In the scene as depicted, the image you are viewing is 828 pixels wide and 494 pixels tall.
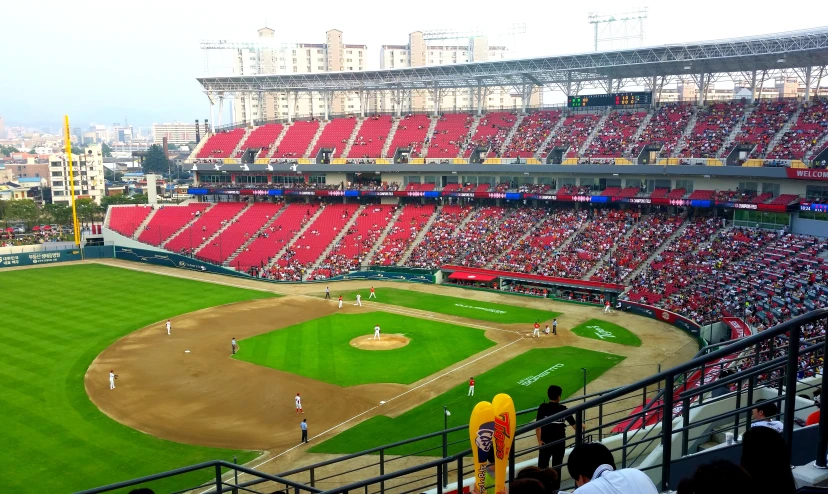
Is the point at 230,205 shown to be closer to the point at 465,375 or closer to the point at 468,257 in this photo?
the point at 468,257

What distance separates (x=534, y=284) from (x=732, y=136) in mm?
23379

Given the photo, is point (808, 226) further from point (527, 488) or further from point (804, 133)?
point (527, 488)

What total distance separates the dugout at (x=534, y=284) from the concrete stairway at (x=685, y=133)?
1689cm

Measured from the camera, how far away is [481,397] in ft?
99.6

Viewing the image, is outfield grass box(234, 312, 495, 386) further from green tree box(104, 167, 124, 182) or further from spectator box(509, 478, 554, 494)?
green tree box(104, 167, 124, 182)

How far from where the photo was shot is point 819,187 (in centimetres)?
4938

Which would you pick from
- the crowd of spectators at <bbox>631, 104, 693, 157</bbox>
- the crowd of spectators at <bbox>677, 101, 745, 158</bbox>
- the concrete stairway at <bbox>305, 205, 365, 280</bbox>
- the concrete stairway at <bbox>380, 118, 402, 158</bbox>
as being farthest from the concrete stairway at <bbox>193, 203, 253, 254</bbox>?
the crowd of spectators at <bbox>677, 101, 745, 158</bbox>

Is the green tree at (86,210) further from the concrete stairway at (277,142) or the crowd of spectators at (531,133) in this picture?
the crowd of spectators at (531,133)

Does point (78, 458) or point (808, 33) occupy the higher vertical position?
point (808, 33)

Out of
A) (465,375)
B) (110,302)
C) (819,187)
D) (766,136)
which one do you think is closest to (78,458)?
(465,375)

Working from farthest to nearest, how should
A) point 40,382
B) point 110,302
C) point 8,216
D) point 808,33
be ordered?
point 8,216, point 110,302, point 808,33, point 40,382

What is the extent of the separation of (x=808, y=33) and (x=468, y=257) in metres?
34.1

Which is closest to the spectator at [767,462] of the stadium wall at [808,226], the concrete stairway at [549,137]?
the stadium wall at [808,226]

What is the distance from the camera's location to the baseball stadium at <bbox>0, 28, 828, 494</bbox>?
12812 millimetres
